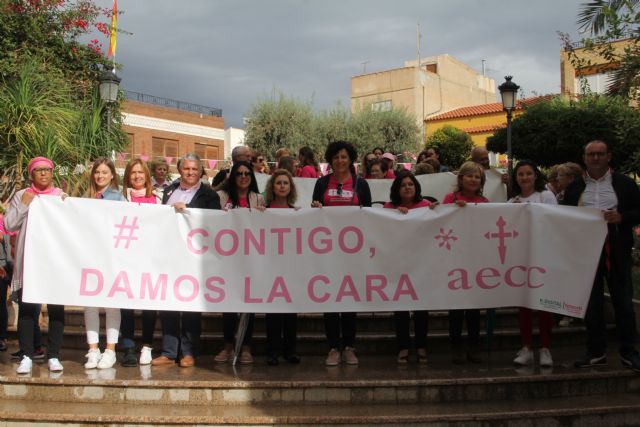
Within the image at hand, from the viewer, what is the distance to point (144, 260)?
5.31m

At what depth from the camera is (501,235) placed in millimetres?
5441

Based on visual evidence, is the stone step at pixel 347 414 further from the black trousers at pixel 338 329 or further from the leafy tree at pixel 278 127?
the leafy tree at pixel 278 127

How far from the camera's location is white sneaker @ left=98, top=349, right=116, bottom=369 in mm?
5195

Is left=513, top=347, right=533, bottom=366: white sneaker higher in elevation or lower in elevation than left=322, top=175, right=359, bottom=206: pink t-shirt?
lower

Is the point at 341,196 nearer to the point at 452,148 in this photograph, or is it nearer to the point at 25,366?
the point at 25,366

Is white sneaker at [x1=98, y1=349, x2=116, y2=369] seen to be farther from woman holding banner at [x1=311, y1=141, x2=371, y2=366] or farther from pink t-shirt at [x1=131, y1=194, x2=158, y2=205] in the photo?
woman holding banner at [x1=311, y1=141, x2=371, y2=366]

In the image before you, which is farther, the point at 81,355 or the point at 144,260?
the point at 81,355

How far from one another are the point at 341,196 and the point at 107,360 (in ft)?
7.89

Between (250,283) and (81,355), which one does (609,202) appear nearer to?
(250,283)

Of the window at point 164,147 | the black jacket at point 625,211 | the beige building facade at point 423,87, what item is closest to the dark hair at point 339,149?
the black jacket at point 625,211

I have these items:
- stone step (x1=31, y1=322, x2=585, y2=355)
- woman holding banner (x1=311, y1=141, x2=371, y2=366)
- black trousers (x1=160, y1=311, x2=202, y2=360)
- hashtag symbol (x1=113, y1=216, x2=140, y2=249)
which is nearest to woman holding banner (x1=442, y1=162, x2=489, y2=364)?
stone step (x1=31, y1=322, x2=585, y2=355)

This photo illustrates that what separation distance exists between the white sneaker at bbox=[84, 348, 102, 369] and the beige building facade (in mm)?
34863

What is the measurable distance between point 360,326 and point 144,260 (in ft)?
7.64

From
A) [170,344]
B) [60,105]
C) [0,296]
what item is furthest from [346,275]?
[60,105]
